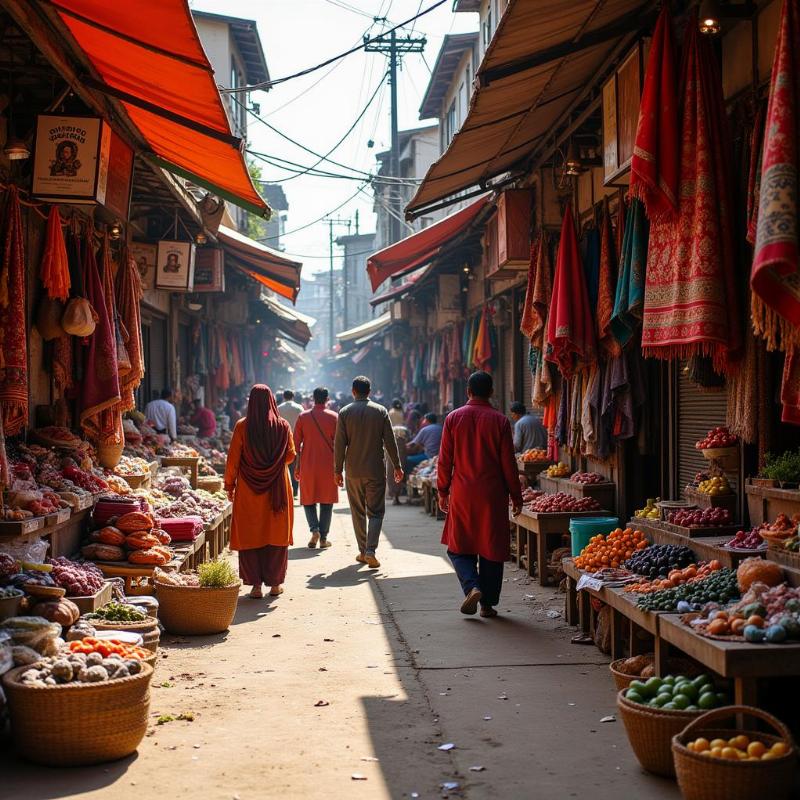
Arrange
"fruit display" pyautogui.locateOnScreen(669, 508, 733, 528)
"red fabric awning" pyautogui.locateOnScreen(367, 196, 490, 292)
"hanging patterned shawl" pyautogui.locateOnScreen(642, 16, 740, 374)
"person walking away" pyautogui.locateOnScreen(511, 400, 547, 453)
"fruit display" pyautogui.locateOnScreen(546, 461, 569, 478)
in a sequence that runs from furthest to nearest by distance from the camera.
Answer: "red fabric awning" pyautogui.locateOnScreen(367, 196, 490, 292) → "person walking away" pyautogui.locateOnScreen(511, 400, 547, 453) → "fruit display" pyautogui.locateOnScreen(546, 461, 569, 478) → "fruit display" pyautogui.locateOnScreen(669, 508, 733, 528) → "hanging patterned shawl" pyautogui.locateOnScreen(642, 16, 740, 374)

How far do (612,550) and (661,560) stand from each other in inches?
30.1

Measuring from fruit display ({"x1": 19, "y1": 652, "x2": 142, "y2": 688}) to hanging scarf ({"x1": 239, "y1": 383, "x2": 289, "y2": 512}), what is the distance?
409 centimetres

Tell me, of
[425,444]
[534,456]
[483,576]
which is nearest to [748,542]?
[483,576]

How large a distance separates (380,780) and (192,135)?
5836 mm

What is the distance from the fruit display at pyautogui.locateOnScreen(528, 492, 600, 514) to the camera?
9.62m

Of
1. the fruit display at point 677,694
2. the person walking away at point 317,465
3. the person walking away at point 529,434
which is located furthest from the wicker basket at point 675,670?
the person walking away at point 529,434

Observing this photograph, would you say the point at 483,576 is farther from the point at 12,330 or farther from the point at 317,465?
the point at 317,465

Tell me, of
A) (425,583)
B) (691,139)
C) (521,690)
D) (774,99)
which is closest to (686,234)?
(691,139)

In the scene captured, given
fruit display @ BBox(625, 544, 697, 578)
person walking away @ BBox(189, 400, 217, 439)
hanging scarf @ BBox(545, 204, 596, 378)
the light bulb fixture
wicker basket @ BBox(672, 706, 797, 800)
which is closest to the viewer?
wicker basket @ BBox(672, 706, 797, 800)

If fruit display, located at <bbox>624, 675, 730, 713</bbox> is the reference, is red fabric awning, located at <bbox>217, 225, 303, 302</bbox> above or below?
above

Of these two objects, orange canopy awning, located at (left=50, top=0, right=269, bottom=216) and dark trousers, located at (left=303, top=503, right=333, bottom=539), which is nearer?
orange canopy awning, located at (left=50, top=0, right=269, bottom=216)

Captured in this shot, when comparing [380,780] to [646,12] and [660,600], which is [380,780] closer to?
[660,600]

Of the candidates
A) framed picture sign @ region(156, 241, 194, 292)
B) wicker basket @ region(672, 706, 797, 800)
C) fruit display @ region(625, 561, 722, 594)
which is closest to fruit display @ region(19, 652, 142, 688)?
wicker basket @ region(672, 706, 797, 800)

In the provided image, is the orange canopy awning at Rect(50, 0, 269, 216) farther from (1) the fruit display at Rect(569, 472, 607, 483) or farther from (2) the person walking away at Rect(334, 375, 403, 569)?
(1) the fruit display at Rect(569, 472, 607, 483)
